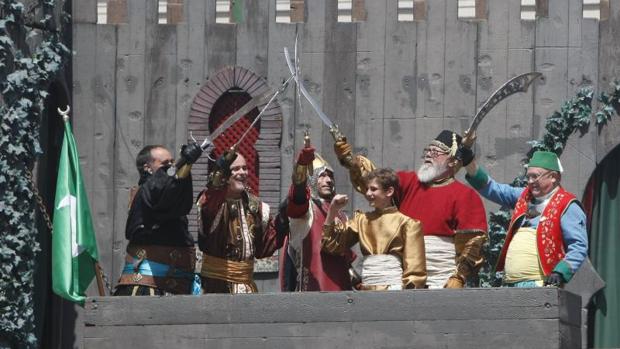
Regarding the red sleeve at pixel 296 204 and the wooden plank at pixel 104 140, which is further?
the wooden plank at pixel 104 140

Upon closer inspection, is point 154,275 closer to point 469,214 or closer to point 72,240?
point 72,240

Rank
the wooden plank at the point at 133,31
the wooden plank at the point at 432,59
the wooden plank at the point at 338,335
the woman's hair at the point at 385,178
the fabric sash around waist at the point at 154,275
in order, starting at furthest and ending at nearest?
the wooden plank at the point at 133,31
the wooden plank at the point at 432,59
the fabric sash around waist at the point at 154,275
the woman's hair at the point at 385,178
the wooden plank at the point at 338,335

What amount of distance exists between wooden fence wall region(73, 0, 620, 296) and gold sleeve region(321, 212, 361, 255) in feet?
9.74

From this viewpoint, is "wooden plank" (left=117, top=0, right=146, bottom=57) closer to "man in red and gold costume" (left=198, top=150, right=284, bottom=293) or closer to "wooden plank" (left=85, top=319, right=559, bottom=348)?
"man in red and gold costume" (left=198, top=150, right=284, bottom=293)

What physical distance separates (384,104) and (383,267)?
3.57 meters

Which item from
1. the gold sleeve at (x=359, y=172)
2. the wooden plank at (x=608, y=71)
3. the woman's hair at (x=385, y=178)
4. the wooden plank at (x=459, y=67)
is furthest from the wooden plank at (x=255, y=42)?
the woman's hair at (x=385, y=178)

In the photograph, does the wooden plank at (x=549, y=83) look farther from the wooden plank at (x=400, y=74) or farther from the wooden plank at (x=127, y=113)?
the wooden plank at (x=127, y=113)

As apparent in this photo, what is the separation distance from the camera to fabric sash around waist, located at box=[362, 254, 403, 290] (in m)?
14.6

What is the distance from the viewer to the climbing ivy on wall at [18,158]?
674 inches

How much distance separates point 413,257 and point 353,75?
12.2 feet

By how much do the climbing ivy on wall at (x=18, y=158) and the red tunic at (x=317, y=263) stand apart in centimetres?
288

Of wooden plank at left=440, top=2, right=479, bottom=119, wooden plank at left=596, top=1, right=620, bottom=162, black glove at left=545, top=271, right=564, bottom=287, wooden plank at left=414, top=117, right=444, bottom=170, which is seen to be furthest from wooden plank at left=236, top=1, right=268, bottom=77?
black glove at left=545, top=271, right=564, bottom=287

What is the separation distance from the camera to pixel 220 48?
1819cm

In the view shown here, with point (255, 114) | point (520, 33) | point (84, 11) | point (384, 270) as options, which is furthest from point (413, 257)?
point (84, 11)
